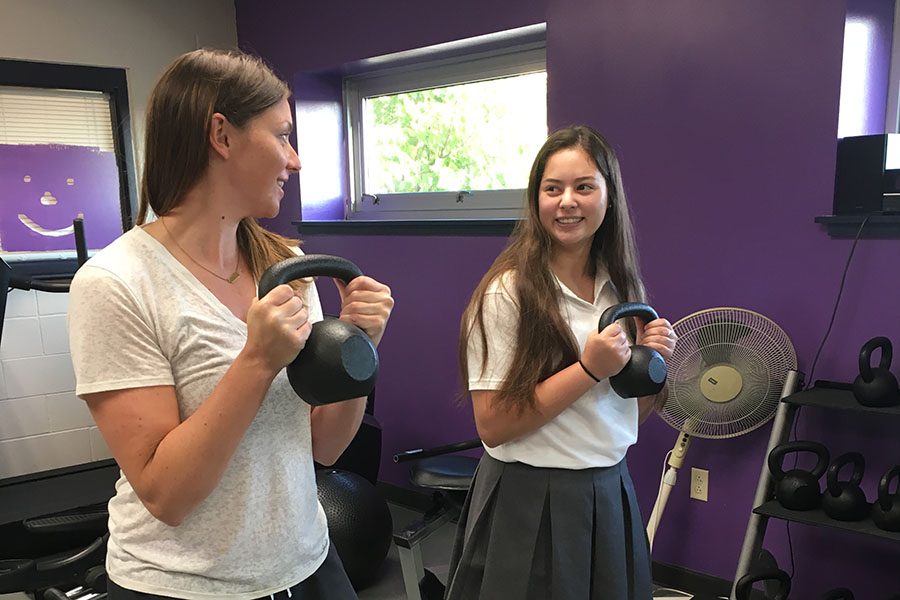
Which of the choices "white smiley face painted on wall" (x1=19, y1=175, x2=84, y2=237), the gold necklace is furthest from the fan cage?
"white smiley face painted on wall" (x1=19, y1=175, x2=84, y2=237)

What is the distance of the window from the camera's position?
116 inches

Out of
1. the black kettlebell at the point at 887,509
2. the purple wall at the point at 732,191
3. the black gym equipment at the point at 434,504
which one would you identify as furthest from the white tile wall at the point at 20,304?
A: the black kettlebell at the point at 887,509

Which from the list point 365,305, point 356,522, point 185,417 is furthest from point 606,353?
point 356,522

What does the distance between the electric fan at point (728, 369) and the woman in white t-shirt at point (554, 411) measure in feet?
2.32

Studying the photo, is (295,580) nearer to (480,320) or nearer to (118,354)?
(118,354)

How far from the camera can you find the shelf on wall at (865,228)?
1.90m

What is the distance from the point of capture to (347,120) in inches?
145

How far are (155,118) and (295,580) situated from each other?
61cm

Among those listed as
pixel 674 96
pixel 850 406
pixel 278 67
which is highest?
pixel 278 67

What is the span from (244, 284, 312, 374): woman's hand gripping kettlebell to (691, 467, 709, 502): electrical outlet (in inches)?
76.3

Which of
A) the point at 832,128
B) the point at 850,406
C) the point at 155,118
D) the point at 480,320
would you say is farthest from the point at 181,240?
the point at 832,128

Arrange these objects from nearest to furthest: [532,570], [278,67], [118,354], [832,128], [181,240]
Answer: [118,354]
[181,240]
[532,570]
[832,128]
[278,67]

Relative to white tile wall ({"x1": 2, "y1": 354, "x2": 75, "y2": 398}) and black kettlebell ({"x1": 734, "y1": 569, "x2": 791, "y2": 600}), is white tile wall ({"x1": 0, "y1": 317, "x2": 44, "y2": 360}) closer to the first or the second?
white tile wall ({"x1": 2, "y1": 354, "x2": 75, "y2": 398})

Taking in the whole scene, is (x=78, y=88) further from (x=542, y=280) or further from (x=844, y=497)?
(x=844, y=497)
